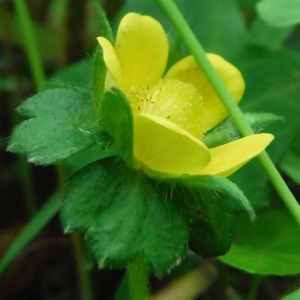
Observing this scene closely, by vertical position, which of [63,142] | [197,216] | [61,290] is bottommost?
[61,290]

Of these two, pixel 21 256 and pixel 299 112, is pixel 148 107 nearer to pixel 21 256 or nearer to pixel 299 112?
→ pixel 299 112

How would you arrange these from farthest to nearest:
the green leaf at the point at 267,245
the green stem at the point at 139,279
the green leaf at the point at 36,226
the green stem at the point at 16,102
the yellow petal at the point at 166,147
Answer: the green stem at the point at 16,102
the green leaf at the point at 36,226
the green leaf at the point at 267,245
the green stem at the point at 139,279
the yellow petal at the point at 166,147

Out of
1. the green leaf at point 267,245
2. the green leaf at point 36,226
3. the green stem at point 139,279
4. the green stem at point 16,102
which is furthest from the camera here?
the green stem at point 16,102

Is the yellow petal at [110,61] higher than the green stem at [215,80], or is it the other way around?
the yellow petal at [110,61]

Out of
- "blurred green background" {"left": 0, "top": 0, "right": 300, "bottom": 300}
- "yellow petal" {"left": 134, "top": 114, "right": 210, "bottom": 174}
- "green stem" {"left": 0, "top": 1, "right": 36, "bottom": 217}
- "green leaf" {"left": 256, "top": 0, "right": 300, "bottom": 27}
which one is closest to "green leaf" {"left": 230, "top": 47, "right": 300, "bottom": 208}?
"blurred green background" {"left": 0, "top": 0, "right": 300, "bottom": 300}

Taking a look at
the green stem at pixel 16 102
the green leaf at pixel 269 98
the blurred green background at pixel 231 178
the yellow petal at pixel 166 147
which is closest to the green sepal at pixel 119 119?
the yellow petal at pixel 166 147

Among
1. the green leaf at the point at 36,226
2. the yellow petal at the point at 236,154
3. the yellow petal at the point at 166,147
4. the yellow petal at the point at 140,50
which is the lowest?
the green leaf at the point at 36,226

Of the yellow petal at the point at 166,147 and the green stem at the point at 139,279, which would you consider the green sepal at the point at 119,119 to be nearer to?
the yellow petal at the point at 166,147

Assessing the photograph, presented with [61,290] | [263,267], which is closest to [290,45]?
[263,267]

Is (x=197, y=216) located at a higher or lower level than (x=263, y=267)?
higher
